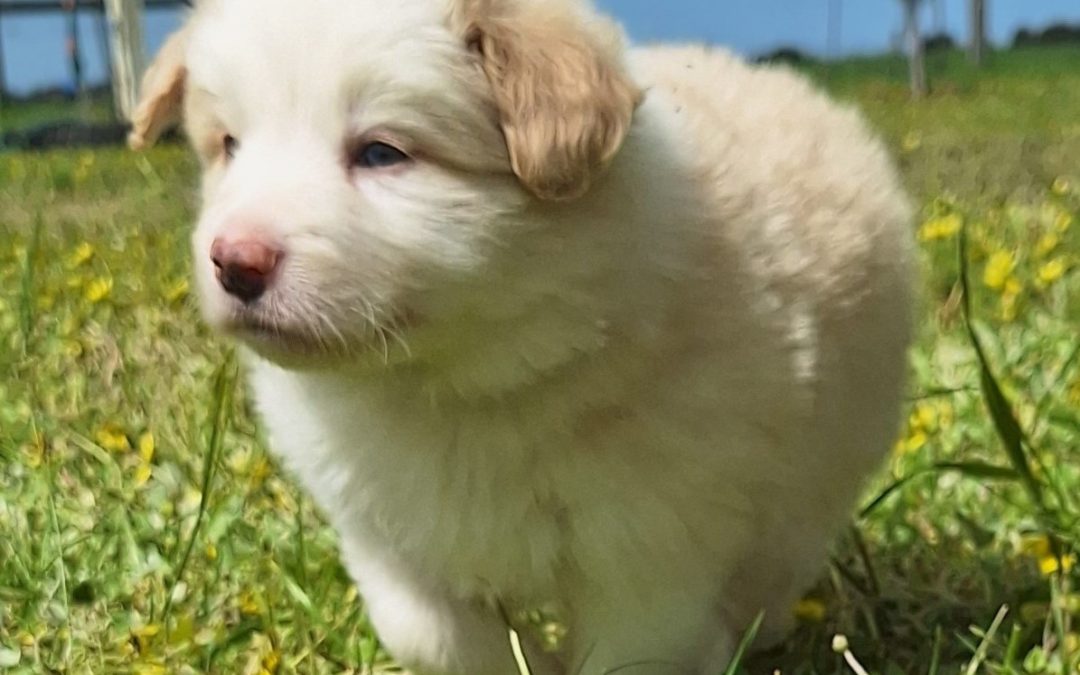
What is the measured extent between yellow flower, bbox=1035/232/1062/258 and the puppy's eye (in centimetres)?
305

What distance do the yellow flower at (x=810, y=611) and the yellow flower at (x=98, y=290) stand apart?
8.29ft

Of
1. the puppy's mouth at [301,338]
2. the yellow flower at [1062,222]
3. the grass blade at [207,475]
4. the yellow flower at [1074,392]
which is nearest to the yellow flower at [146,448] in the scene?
the grass blade at [207,475]

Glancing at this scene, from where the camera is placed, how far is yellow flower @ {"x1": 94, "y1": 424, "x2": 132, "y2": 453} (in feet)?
12.0

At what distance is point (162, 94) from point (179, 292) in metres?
2.32

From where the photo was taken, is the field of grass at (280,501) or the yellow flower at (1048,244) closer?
the field of grass at (280,501)

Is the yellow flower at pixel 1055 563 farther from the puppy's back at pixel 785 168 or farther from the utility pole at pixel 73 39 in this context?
the utility pole at pixel 73 39

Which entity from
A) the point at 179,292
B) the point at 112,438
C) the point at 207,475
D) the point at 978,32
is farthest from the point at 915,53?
the point at 207,475

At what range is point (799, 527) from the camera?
8.68 feet

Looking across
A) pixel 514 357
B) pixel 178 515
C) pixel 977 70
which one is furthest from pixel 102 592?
pixel 977 70

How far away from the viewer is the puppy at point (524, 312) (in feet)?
6.83

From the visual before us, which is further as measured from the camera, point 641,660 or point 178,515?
point 178,515

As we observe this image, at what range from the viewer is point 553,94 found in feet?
6.89

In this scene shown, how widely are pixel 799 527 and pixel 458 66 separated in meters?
1.05

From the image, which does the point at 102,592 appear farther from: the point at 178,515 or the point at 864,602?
the point at 864,602
